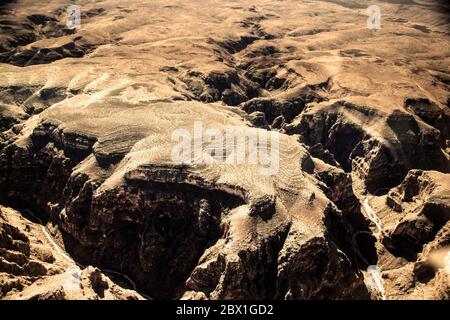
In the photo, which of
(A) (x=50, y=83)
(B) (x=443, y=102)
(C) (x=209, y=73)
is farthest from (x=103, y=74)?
(B) (x=443, y=102)

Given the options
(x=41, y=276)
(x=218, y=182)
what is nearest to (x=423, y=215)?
(x=218, y=182)

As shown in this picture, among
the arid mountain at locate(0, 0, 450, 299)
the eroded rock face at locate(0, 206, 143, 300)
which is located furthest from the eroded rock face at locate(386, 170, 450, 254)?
the eroded rock face at locate(0, 206, 143, 300)

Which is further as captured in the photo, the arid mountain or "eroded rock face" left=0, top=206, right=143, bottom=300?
the arid mountain

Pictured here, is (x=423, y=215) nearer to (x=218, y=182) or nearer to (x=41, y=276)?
(x=218, y=182)

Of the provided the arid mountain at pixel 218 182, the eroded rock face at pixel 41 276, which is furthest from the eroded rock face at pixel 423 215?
the eroded rock face at pixel 41 276

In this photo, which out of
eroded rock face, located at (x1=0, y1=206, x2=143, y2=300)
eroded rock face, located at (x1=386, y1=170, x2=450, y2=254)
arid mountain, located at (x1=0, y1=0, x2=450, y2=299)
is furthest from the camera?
eroded rock face, located at (x1=386, y1=170, x2=450, y2=254)

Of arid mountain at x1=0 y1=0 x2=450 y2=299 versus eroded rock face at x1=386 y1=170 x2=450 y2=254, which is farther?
eroded rock face at x1=386 y1=170 x2=450 y2=254

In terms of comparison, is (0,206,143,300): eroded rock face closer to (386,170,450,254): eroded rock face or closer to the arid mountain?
the arid mountain

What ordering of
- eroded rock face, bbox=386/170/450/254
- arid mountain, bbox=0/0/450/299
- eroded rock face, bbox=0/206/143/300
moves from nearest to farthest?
eroded rock face, bbox=0/206/143/300
arid mountain, bbox=0/0/450/299
eroded rock face, bbox=386/170/450/254

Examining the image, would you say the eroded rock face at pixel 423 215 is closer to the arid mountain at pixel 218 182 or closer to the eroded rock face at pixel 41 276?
the arid mountain at pixel 218 182
